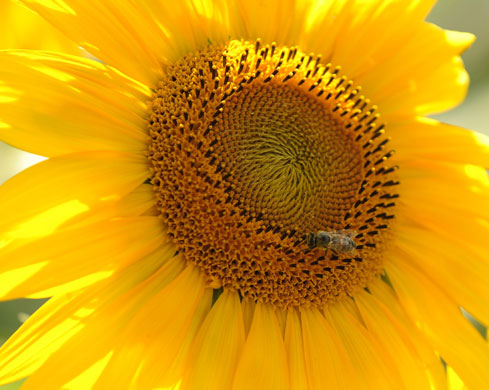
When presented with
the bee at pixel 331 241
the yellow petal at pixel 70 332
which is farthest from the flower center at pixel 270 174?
the yellow petal at pixel 70 332

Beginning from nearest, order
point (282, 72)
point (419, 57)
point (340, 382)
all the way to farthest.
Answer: point (340, 382) < point (282, 72) < point (419, 57)

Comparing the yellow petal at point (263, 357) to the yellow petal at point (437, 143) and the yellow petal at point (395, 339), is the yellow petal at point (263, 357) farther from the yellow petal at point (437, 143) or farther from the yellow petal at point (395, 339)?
the yellow petal at point (437, 143)

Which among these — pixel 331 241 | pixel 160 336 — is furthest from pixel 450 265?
pixel 160 336

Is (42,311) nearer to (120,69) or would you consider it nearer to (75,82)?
(75,82)

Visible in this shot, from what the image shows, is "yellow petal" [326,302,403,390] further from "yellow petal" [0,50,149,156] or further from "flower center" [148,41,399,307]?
"yellow petal" [0,50,149,156]

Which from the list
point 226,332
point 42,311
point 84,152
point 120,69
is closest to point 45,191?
point 84,152
